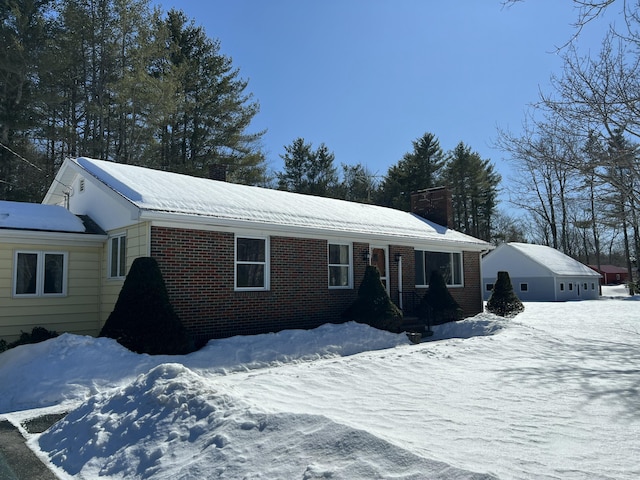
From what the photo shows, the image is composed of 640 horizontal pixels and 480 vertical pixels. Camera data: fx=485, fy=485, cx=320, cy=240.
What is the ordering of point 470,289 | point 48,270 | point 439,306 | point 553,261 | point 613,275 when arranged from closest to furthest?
1. point 48,270
2. point 439,306
3. point 470,289
4. point 553,261
5. point 613,275

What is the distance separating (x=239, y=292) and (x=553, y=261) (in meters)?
30.4

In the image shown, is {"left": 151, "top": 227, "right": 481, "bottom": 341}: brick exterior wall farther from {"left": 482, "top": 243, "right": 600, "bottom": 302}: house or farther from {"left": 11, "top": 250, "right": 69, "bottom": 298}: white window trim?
{"left": 482, "top": 243, "right": 600, "bottom": 302}: house

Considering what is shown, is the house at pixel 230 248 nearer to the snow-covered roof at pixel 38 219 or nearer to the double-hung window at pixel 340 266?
the double-hung window at pixel 340 266

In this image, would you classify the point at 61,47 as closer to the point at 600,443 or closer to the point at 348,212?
the point at 348,212

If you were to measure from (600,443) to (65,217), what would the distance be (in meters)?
11.6

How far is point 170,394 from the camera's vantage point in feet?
17.6

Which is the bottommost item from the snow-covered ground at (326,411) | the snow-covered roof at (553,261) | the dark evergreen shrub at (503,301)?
the snow-covered ground at (326,411)

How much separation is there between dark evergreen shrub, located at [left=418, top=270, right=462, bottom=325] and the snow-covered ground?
16.1ft

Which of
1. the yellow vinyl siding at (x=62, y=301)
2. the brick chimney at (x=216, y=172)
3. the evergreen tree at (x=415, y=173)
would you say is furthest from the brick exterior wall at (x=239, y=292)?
the evergreen tree at (x=415, y=173)

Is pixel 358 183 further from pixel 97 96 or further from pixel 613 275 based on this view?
pixel 613 275

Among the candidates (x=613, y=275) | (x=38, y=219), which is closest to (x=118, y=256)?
(x=38, y=219)

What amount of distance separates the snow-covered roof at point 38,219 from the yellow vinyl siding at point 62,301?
0.39 m

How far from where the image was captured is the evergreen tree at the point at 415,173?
4228 centimetres

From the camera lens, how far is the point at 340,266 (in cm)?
1380
